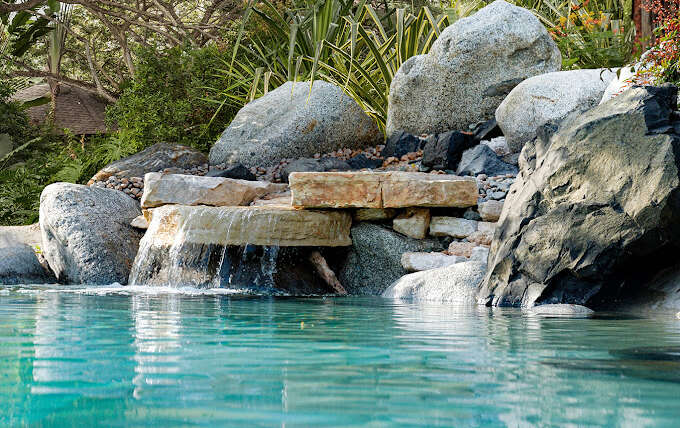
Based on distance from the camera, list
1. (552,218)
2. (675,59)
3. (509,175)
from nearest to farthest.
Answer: (552,218) → (675,59) → (509,175)

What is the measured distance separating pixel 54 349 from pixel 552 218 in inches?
157

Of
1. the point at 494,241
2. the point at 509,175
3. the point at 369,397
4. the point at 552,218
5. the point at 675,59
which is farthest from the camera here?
the point at 509,175

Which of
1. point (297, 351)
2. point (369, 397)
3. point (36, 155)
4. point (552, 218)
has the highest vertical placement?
point (369, 397)

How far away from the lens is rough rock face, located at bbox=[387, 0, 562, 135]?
35.1 feet

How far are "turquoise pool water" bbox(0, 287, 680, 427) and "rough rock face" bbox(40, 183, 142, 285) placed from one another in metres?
4.62

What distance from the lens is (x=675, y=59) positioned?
6898mm

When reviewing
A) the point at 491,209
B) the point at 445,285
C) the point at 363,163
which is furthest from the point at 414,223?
the point at 363,163

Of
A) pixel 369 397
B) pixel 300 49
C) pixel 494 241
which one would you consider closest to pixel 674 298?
pixel 494 241

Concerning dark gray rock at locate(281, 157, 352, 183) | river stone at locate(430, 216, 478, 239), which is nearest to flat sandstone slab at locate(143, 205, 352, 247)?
river stone at locate(430, 216, 478, 239)

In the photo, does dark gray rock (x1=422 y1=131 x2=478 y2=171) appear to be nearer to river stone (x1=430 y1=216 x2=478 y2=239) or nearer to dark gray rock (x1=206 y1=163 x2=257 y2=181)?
river stone (x1=430 y1=216 x2=478 y2=239)

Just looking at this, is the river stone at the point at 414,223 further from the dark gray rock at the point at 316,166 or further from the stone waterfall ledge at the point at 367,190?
the dark gray rock at the point at 316,166

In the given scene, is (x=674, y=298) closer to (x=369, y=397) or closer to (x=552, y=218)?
(x=552, y=218)

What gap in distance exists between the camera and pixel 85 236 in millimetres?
9016

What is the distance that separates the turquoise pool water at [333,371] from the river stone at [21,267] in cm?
506
